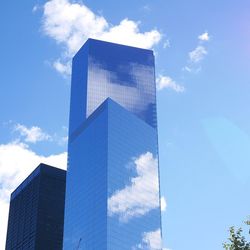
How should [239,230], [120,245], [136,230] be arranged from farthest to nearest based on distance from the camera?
[136,230], [120,245], [239,230]

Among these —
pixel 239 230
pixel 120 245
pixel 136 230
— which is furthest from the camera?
pixel 136 230

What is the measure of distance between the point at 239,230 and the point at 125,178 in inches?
5986

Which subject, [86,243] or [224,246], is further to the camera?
[86,243]

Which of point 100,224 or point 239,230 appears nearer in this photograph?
point 239,230

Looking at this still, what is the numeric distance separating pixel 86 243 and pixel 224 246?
143m

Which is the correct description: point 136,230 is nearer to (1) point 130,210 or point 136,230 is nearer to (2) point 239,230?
(1) point 130,210

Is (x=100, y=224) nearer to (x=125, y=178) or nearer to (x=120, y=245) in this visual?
(x=120, y=245)

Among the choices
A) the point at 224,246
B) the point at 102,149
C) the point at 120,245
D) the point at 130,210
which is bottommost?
the point at 224,246

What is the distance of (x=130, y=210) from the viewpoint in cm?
19425

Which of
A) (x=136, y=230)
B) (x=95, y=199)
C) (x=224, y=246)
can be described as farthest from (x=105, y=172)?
(x=224, y=246)

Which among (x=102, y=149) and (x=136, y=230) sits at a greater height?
(x=102, y=149)

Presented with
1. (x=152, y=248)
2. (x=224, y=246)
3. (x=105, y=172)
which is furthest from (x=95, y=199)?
(x=224, y=246)

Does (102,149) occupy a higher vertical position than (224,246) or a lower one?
higher

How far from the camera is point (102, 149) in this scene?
7830 inches
